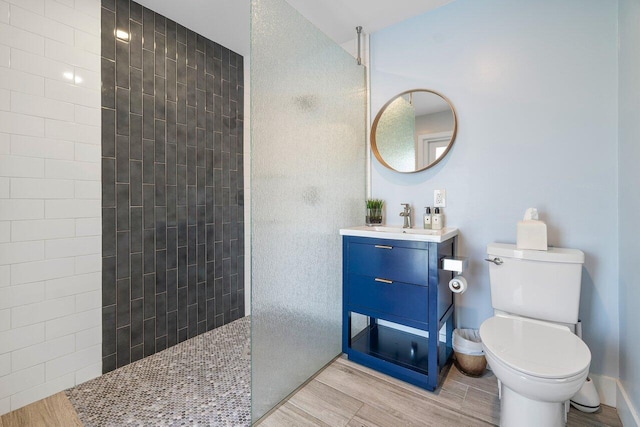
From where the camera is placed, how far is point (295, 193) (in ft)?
5.58

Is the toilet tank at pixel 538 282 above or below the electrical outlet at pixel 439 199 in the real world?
below

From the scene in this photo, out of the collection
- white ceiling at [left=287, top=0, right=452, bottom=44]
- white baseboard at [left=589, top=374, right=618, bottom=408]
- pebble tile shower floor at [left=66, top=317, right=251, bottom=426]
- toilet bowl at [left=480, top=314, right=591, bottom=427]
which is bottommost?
pebble tile shower floor at [left=66, top=317, right=251, bottom=426]

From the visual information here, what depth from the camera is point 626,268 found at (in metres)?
1.47

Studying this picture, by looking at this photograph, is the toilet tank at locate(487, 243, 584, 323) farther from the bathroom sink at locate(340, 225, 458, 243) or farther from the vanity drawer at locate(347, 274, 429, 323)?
the vanity drawer at locate(347, 274, 429, 323)

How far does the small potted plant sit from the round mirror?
296mm

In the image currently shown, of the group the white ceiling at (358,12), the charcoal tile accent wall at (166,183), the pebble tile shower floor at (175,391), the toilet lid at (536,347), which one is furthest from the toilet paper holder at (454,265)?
the charcoal tile accent wall at (166,183)

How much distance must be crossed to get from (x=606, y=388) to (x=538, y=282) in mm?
719

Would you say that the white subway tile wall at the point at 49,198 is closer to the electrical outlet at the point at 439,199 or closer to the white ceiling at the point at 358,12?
the white ceiling at the point at 358,12

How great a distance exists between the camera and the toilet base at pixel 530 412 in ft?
4.01

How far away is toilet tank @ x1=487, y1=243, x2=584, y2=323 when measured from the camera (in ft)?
4.88

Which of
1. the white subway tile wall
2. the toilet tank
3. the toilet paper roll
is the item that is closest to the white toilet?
the toilet tank

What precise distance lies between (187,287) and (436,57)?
2.54 m

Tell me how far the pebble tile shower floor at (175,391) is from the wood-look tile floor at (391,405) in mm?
280

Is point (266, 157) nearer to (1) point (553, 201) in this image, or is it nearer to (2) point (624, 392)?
(1) point (553, 201)
